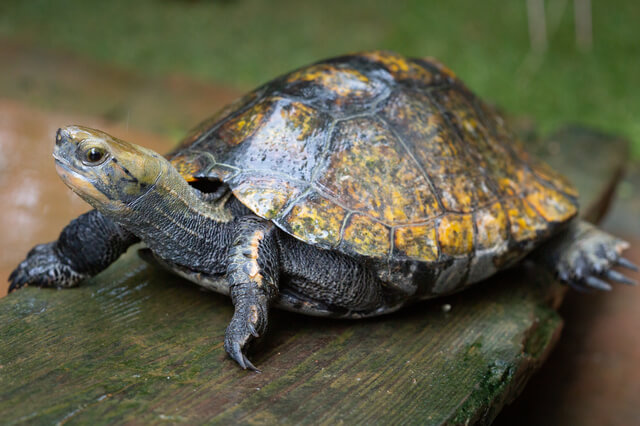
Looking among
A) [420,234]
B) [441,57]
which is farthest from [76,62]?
[420,234]

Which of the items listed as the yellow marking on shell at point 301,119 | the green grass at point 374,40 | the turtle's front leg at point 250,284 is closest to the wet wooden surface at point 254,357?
the turtle's front leg at point 250,284

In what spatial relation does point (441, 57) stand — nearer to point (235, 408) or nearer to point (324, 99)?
point (324, 99)

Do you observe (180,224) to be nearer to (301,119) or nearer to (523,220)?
(301,119)

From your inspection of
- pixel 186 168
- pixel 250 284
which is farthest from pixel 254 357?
pixel 186 168

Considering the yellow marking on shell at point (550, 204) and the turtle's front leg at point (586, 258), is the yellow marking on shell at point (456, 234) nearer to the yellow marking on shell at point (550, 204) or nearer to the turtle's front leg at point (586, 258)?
the yellow marking on shell at point (550, 204)

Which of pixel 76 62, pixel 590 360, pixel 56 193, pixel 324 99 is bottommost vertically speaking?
pixel 590 360

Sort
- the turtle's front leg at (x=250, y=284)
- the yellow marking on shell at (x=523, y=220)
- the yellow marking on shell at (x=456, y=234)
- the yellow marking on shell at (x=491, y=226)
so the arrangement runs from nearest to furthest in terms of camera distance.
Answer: the turtle's front leg at (x=250, y=284) < the yellow marking on shell at (x=456, y=234) < the yellow marking on shell at (x=491, y=226) < the yellow marking on shell at (x=523, y=220)

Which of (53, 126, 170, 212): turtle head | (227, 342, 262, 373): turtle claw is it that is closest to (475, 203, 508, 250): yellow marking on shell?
(227, 342, 262, 373): turtle claw
